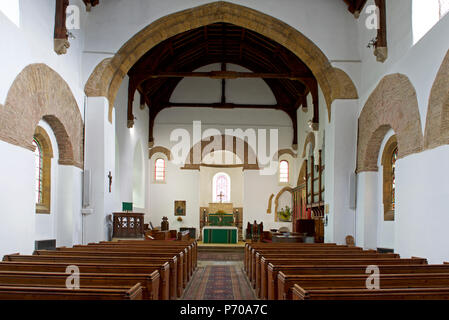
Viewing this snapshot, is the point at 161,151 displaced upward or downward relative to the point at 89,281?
upward

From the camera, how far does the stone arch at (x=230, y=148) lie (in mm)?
20938

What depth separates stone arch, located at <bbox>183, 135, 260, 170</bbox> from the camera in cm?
2094

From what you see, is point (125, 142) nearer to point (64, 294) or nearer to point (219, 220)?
point (219, 220)

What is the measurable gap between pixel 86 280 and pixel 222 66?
15.8 meters

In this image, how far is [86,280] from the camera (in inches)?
161

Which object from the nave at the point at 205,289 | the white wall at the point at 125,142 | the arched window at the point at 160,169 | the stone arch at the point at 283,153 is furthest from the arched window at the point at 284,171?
the nave at the point at 205,289

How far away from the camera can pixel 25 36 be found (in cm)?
780

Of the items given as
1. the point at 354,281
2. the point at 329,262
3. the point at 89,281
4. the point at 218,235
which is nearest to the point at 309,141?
the point at 218,235

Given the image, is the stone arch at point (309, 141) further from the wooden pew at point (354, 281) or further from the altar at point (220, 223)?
the wooden pew at point (354, 281)

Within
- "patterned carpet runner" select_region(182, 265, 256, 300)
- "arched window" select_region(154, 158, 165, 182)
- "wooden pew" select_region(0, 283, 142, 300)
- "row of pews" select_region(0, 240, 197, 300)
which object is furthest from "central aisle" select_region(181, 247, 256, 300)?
"arched window" select_region(154, 158, 165, 182)

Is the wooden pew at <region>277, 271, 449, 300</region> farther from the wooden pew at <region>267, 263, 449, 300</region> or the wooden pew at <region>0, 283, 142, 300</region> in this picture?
the wooden pew at <region>0, 283, 142, 300</region>

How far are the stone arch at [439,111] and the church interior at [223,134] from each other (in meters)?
0.03

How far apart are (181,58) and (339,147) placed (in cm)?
849

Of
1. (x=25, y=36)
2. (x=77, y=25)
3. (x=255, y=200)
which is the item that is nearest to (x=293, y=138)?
(x=255, y=200)
